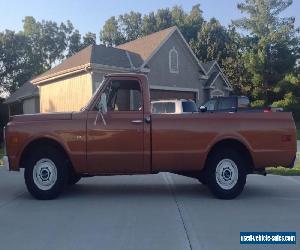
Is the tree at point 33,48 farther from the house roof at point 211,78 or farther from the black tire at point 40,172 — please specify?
the black tire at point 40,172

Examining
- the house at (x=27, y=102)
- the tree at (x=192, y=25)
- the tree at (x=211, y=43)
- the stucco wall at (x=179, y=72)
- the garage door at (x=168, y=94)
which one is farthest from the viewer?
the tree at (x=192, y=25)

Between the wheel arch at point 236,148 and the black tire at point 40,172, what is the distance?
260 centimetres

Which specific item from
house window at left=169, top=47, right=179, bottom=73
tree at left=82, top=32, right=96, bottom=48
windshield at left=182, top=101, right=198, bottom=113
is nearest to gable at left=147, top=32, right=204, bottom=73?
house window at left=169, top=47, right=179, bottom=73

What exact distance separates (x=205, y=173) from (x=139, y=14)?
247 ft

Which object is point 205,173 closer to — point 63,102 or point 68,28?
point 63,102

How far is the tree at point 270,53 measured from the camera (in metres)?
44.6

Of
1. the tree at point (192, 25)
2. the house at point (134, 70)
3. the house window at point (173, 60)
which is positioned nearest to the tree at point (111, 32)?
the tree at point (192, 25)

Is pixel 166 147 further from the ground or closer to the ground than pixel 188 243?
further from the ground

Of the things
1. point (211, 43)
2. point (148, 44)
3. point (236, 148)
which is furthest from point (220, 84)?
point (236, 148)

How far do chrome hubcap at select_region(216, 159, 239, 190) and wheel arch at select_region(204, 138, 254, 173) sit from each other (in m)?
0.25

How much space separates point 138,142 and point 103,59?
61.9ft

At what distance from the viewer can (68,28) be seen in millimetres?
72688

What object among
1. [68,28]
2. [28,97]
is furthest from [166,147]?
[68,28]

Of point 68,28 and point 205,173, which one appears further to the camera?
point 68,28
